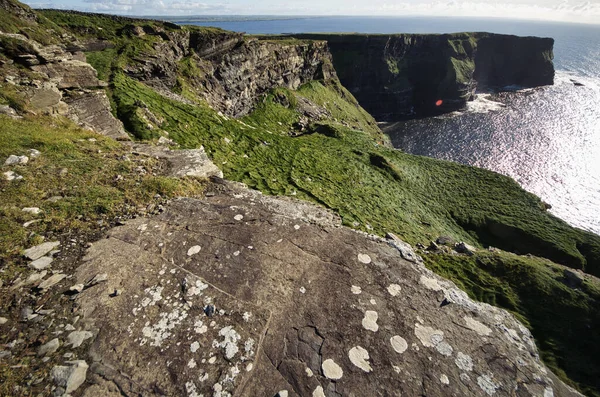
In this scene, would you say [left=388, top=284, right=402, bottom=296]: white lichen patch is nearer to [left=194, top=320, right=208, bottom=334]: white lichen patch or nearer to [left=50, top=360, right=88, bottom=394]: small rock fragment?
[left=194, top=320, right=208, bottom=334]: white lichen patch

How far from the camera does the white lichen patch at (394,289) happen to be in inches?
255

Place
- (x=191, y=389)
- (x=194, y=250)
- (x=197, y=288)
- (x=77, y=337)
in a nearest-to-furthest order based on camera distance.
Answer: (x=191, y=389), (x=77, y=337), (x=197, y=288), (x=194, y=250)

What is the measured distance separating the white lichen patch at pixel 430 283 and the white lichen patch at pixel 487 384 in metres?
1.91

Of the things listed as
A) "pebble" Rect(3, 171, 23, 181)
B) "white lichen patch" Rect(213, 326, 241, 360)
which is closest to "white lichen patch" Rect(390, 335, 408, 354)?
"white lichen patch" Rect(213, 326, 241, 360)

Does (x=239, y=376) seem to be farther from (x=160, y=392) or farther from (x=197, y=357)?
(x=160, y=392)

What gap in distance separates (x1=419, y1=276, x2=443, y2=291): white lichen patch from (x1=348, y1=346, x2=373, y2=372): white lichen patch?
2.44 m

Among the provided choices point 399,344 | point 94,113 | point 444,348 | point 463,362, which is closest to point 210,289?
point 399,344

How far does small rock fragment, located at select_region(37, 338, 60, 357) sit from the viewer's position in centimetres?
462

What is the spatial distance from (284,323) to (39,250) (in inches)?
225

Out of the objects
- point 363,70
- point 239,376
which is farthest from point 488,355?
point 363,70

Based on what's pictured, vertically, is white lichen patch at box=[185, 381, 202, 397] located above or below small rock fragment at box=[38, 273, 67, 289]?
below

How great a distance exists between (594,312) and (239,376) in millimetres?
14549

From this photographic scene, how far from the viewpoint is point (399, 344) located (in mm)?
5574

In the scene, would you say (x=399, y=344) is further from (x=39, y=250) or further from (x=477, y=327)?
(x=39, y=250)
